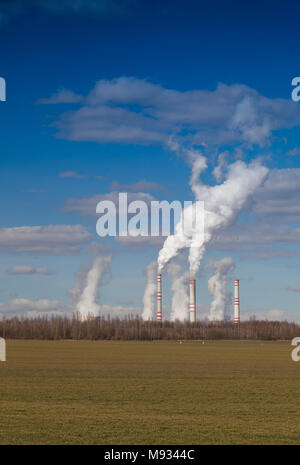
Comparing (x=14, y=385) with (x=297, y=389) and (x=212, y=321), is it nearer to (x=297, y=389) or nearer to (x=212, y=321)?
(x=297, y=389)

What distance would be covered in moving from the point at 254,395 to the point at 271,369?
16.2 meters

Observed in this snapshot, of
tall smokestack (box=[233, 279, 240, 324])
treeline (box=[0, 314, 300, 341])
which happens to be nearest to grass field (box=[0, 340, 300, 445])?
treeline (box=[0, 314, 300, 341])

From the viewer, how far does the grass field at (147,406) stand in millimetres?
18281

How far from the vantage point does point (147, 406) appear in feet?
78.8

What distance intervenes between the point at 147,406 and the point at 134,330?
92.2 meters

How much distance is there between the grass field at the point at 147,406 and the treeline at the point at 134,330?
71630 millimetres

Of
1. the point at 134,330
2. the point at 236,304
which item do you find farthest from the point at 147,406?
the point at 236,304

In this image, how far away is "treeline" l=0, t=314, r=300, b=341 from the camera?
11200 cm

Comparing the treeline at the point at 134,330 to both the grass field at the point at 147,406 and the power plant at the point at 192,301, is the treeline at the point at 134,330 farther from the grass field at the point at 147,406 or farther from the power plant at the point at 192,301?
the grass field at the point at 147,406

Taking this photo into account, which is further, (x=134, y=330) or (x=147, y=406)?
(x=134, y=330)

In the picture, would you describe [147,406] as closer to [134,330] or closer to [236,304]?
[134,330]

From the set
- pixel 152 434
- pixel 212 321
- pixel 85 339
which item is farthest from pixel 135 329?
pixel 152 434

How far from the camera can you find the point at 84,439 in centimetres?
1762

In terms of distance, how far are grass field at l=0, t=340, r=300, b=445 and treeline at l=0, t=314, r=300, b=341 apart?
71630 millimetres
